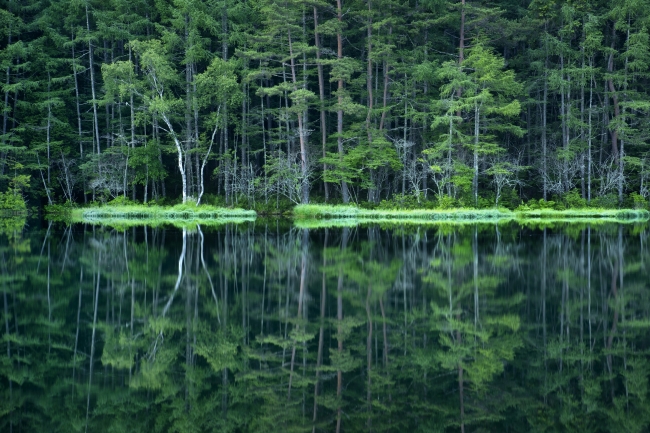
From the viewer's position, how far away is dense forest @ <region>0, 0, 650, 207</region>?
115ft

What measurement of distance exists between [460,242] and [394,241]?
186cm

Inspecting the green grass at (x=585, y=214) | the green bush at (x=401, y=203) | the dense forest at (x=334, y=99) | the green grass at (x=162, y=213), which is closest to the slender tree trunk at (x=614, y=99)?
the dense forest at (x=334, y=99)

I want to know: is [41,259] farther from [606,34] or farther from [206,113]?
[606,34]

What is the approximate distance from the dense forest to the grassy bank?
1609mm

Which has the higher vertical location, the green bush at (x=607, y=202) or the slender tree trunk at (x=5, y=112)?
the slender tree trunk at (x=5, y=112)

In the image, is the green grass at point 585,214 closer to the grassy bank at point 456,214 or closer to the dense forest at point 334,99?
the grassy bank at point 456,214

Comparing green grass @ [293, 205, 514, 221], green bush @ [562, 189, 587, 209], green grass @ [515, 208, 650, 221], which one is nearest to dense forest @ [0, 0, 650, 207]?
green bush @ [562, 189, 587, 209]

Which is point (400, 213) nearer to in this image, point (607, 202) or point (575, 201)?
point (575, 201)

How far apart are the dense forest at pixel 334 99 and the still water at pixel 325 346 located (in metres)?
23.1

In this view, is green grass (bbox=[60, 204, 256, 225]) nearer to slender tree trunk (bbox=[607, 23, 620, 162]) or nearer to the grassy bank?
the grassy bank

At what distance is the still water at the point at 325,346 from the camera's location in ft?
16.5

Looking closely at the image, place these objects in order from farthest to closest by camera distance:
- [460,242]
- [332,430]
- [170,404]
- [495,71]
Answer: [495,71], [460,242], [170,404], [332,430]

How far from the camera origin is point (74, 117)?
4125cm

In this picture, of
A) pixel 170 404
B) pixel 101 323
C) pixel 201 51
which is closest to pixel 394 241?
pixel 101 323
